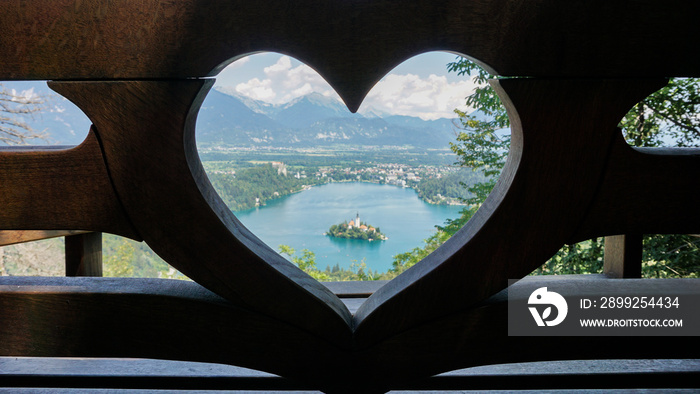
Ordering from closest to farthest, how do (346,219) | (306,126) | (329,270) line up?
(329,270), (346,219), (306,126)

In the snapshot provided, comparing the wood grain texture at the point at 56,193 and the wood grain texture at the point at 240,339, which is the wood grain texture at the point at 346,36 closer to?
the wood grain texture at the point at 56,193

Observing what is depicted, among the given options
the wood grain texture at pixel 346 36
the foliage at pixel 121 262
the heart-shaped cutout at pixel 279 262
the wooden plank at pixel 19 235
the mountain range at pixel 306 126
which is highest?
the mountain range at pixel 306 126

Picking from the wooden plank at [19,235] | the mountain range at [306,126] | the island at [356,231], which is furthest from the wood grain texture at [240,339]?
the mountain range at [306,126]

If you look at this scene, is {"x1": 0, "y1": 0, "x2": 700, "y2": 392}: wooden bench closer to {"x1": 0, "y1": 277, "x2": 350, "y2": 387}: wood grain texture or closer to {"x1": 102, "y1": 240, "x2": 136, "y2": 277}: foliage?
{"x1": 0, "y1": 277, "x2": 350, "y2": 387}: wood grain texture

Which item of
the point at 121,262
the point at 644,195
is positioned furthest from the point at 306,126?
the point at 644,195

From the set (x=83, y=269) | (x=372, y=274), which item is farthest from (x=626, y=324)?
(x=372, y=274)

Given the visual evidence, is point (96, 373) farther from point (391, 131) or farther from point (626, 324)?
point (391, 131)

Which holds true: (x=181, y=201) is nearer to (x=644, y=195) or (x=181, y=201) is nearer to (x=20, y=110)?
(x=644, y=195)
